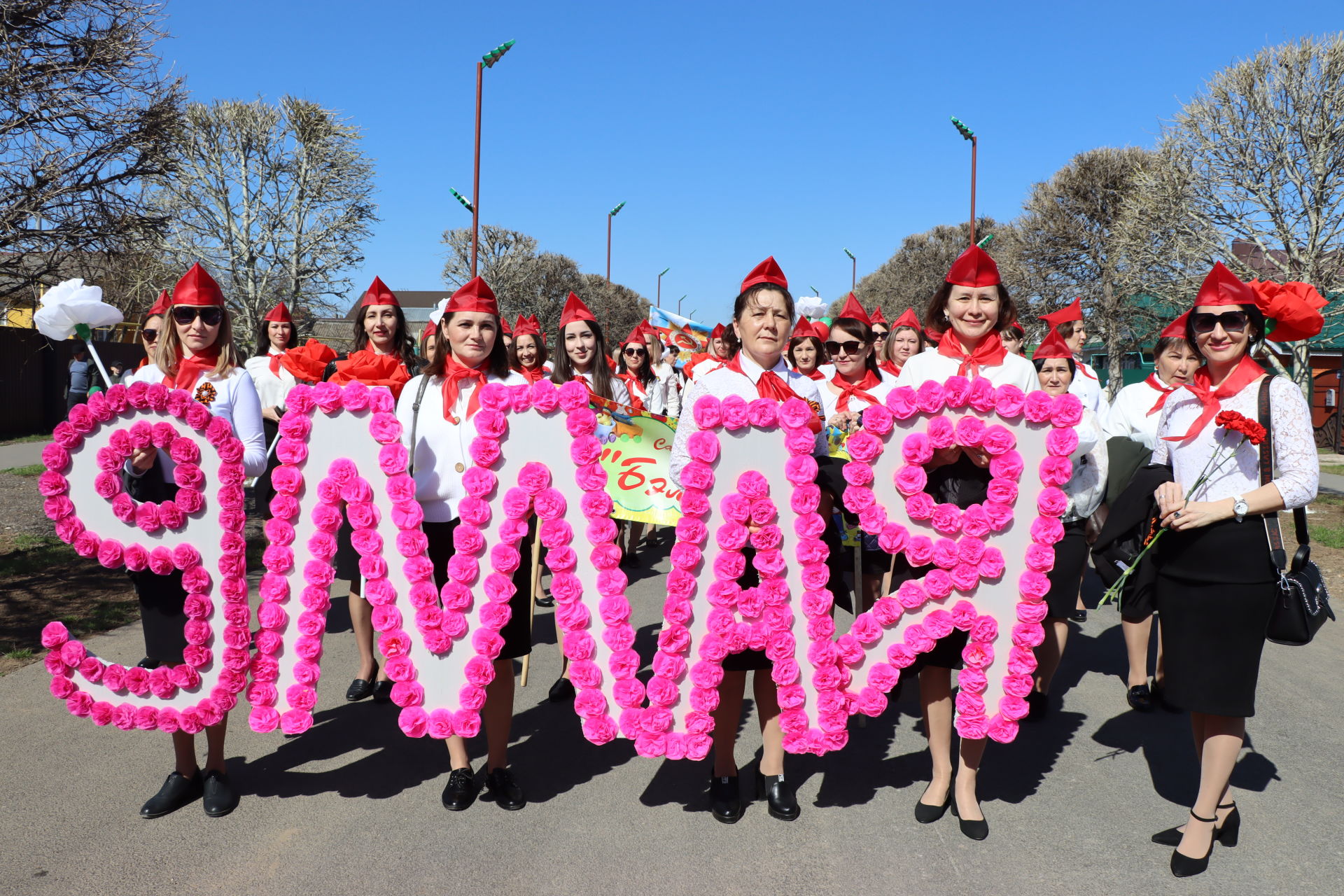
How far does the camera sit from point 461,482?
3.80 metres

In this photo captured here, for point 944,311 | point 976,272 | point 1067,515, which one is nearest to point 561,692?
point 1067,515

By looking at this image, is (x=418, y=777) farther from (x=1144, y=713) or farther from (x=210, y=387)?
(x=1144, y=713)

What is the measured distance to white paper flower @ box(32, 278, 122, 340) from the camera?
4039 mm

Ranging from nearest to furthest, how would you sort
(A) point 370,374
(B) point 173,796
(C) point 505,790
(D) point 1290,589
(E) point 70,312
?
(D) point 1290,589 < (B) point 173,796 < (C) point 505,790 < (E) point 70,312 < (A) point 370,374

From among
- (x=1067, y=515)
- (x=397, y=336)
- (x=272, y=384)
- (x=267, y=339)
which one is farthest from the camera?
(x=267, y=339)

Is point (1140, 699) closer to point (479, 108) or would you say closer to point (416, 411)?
point (416, 411)

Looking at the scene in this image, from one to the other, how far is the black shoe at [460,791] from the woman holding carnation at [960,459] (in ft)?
5.77

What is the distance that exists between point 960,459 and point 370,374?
2.96 m

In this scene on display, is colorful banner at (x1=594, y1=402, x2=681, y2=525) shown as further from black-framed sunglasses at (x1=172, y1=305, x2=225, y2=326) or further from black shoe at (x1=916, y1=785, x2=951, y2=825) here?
black shoe at (x1=916, y1=785, x2=951, y2=825)

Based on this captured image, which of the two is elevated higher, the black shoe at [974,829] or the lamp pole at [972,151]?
the lamp pole at [972,151]

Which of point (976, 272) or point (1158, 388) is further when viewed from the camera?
point (1158, 388)

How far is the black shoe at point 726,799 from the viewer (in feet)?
12.0

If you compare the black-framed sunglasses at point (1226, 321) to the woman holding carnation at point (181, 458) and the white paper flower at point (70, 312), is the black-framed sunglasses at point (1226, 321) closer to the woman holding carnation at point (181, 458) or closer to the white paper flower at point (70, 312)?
the woman holding carnation at point (181, 458)

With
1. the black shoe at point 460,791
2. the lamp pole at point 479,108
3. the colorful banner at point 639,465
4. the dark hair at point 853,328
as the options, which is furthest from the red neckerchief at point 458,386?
the lamp pole at point 479,108
